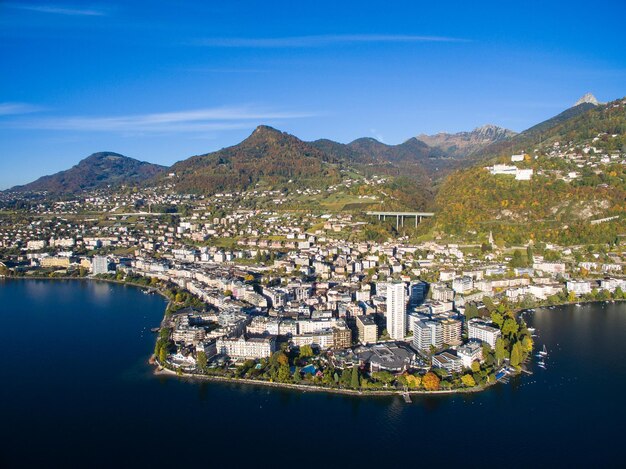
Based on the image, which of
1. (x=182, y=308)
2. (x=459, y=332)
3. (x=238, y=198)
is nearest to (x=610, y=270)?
(x=459, y=332)

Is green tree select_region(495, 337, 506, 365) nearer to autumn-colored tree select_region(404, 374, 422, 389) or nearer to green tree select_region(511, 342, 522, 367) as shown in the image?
green tree select_region(511, 342, 522, 367)

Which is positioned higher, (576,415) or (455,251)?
(455,251)

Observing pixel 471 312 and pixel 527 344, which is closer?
pixel 527 344

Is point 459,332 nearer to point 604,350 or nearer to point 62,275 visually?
point 604,350

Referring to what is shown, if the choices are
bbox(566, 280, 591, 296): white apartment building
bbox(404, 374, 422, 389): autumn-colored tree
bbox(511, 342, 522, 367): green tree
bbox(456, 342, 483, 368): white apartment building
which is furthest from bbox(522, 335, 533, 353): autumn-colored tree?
bbox(566, 280, 591, 296): white apartment building

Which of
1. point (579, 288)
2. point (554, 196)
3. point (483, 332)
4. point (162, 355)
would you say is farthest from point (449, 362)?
point (554, 196)

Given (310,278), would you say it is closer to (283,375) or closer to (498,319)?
(498,319)
